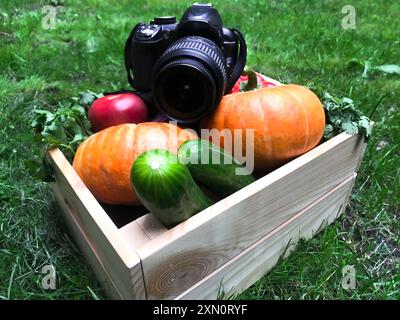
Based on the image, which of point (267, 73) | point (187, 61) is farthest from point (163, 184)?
point (267, 73)

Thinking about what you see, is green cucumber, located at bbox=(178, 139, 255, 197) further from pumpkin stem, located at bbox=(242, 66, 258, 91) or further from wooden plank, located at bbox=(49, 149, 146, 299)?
pumpkin stem, located at bbox=(242, 66, 258, 91)

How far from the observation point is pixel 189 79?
2.67ft

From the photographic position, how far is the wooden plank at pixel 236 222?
0.65 metres

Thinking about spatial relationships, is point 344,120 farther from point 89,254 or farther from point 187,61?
point 89,254

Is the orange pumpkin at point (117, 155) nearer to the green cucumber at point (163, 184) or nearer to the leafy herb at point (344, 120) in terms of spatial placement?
the green cucumber at point (163, 184)

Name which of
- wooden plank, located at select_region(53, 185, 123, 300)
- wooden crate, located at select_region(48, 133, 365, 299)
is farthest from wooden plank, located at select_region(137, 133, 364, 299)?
wooden plank, located at select_region(53, 185, 123, 300)

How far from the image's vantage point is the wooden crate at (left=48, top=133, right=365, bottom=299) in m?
0.64

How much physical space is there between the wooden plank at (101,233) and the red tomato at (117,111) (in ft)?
0.42

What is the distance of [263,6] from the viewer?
2.58m

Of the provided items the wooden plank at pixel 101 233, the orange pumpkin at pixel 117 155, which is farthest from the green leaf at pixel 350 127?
the wooden plank at pixel 101 233

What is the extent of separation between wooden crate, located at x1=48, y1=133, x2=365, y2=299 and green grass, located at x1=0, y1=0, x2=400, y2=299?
72 mm

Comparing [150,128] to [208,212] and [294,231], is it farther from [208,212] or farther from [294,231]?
[294,231]

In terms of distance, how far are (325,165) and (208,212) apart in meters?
0.33
